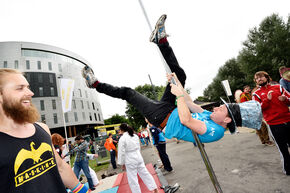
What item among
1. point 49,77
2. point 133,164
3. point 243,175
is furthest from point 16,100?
point 49,77

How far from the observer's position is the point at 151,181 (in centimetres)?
393

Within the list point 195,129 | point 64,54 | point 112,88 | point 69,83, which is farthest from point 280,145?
point 64,54

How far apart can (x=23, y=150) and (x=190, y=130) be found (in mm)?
2149

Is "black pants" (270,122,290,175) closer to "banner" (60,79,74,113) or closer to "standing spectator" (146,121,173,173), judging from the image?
"standing spectator" (146,121,173,173)

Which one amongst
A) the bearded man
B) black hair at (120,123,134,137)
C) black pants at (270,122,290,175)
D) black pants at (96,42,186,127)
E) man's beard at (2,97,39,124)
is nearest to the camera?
the bearded man

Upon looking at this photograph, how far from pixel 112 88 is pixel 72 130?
38.4m

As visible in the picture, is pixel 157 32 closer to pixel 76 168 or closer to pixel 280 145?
pixel 280 145

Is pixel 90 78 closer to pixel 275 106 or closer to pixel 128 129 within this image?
pixel 128 129

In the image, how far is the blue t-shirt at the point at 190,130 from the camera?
2141mm

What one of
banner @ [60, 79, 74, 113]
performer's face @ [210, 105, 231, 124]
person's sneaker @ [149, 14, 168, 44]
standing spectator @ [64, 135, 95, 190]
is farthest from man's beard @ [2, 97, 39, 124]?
banner @ [60, 79, 74, 113]

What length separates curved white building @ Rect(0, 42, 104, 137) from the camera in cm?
3167

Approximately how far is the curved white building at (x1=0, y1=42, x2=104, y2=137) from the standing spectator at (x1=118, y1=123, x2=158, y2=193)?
3327 centimetres

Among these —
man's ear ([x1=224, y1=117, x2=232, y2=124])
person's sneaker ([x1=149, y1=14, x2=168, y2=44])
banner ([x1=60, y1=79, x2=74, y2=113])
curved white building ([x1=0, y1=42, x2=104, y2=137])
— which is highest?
curved white building ([x1=0, y1=42, x2=104, y2=137])

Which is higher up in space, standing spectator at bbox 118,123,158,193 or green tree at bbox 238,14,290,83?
green tree at bbox 238,14,290,83
